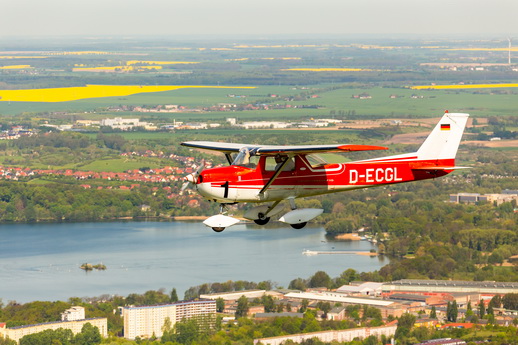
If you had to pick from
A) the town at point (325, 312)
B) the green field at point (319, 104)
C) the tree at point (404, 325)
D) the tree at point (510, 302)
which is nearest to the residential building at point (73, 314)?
the town at point (325, 312)

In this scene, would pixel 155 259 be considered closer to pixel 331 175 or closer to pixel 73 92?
pixel 331 175

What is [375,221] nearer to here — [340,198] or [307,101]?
[340,198]

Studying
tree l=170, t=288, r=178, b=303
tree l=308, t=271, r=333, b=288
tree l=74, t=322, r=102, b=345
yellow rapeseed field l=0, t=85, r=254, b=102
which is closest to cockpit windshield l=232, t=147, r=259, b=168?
tree l=74, t=322, r=102, b=345

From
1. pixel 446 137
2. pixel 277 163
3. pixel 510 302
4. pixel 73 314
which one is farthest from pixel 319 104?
pixel 277 163

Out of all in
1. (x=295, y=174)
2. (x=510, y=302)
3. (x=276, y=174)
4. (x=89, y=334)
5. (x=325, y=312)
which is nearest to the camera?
(x=276, y=174)

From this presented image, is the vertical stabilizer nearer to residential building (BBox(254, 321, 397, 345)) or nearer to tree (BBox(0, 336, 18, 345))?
residential building (BBox(254, 321, 397, 345))

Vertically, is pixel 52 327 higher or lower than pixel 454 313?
lower
